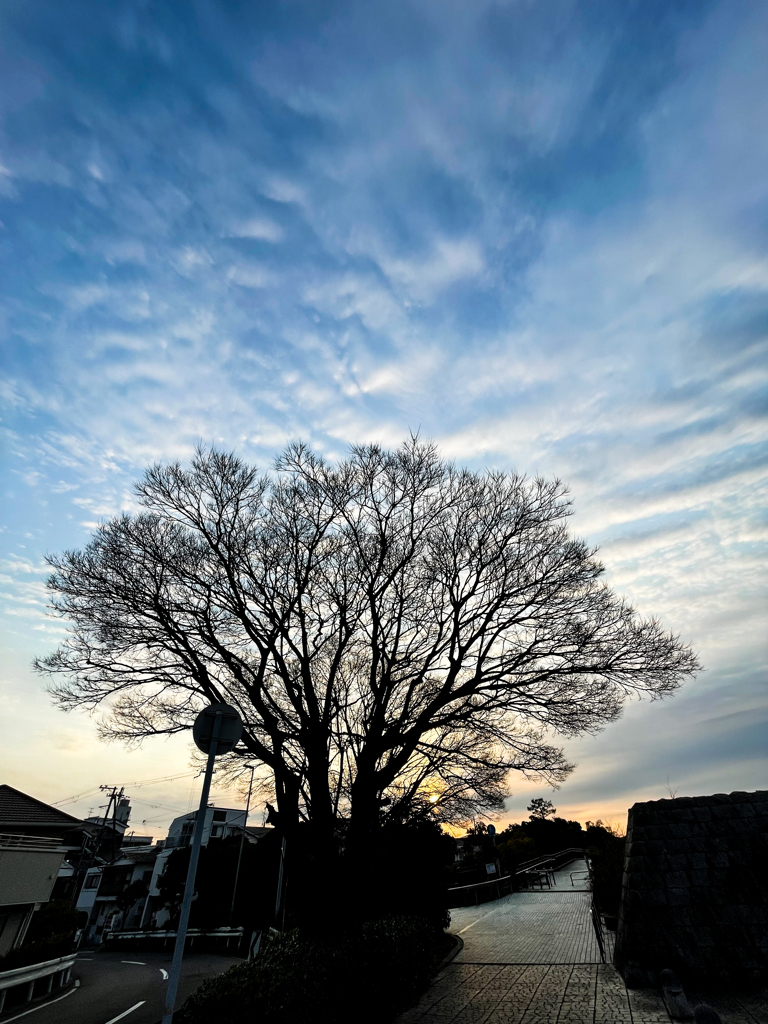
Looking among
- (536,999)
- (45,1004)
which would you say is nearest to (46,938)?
(45,1004)

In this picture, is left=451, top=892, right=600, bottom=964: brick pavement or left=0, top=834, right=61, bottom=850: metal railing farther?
left=0, top=834, right=61, bottom=850: metal railing

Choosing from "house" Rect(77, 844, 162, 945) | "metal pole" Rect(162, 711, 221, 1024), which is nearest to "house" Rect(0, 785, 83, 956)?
"metal pole" Rect(162, 711, 221, 1024)

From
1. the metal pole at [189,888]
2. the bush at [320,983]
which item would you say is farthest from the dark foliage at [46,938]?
the metal pole at [189,888]

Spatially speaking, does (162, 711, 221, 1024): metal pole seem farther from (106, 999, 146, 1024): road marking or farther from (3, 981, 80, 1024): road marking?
(3, 981, 80, 1024): road marking

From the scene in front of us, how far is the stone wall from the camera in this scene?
25.2 ft

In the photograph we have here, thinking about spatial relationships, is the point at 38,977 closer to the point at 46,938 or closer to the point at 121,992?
the point at 121,992

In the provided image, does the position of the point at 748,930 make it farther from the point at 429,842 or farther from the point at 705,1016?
the point at 429,842

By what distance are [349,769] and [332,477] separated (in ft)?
22.0

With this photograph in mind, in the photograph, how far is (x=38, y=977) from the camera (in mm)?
13703

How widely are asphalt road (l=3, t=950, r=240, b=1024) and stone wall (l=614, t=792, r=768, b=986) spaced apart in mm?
9539

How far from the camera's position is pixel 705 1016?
17.0 ft

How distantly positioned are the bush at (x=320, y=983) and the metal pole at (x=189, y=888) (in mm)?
1651

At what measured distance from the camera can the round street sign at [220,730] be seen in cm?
530

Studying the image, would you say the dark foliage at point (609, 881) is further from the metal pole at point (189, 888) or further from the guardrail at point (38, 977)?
the guardrail at point (38, 977)
